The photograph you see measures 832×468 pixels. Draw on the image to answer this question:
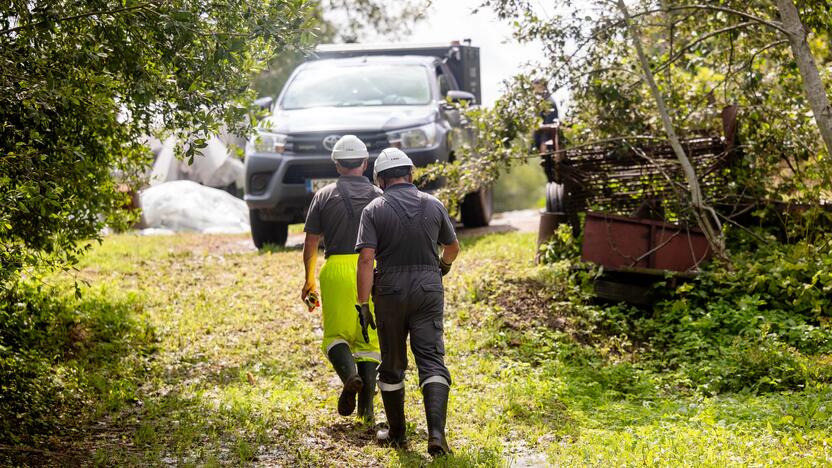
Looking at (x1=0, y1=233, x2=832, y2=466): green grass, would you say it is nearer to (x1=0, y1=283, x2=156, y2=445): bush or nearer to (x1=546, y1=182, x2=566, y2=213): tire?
(x1=0, y1=283, x2=156, y2=445): bush

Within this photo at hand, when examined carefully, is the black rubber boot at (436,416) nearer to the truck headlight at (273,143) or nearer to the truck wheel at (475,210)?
the truck headlight at (273,143)

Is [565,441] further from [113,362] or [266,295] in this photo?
[266,295]

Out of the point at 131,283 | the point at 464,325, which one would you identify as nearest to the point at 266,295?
the point at 131,283

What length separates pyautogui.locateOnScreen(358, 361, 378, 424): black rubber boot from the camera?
22.1 ft

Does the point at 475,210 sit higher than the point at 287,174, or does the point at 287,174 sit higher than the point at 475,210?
the point at 287,174

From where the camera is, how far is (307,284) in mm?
6746

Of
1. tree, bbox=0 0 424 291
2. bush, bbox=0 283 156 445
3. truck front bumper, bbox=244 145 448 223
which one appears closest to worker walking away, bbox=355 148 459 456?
tree, bbox=0 0 424 291

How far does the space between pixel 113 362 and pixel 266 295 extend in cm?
252

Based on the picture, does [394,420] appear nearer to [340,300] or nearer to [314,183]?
[340,300]

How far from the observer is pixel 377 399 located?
24.3ft

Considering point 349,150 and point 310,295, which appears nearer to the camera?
point 349,150

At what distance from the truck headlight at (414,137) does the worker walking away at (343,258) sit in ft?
18.0

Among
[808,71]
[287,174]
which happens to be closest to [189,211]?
[287,174]

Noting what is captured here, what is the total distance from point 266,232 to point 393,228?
314 inches
